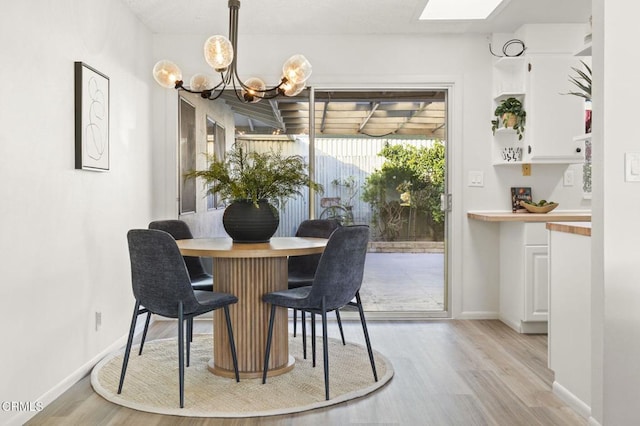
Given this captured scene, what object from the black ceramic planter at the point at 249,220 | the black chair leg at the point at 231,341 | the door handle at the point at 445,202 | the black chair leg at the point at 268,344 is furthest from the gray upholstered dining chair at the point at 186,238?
the door handle at the point at 445,202

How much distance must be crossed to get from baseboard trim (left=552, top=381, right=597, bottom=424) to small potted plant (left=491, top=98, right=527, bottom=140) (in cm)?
231

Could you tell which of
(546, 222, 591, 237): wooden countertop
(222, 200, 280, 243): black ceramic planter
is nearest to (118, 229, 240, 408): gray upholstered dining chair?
(222, 200, 280, 243): black ceramic planter

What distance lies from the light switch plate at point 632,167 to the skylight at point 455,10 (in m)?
2.50

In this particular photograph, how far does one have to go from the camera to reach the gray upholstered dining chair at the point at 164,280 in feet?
8.94

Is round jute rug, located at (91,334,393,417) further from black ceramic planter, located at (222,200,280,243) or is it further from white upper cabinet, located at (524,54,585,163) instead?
white upper cabinet, located at (524,54,585,163)

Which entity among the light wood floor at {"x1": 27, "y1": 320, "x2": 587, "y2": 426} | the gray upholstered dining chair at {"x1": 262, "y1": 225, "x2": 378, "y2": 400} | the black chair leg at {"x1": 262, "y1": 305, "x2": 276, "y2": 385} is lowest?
the light wood floor at {"x1": 27, "y1": 320, "x2": 587, "y2": 426}

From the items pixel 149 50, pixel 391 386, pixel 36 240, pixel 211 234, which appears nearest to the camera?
pixel 36 240

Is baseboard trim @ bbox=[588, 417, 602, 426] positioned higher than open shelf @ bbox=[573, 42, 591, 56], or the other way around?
open shelf @ bbox=[573, 42, 591, 56]

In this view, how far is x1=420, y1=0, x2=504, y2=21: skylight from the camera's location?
4.48 meters

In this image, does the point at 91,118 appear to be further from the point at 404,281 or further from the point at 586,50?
the point at 404,281

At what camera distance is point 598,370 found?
2.38m

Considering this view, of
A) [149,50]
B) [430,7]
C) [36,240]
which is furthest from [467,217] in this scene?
[36,240]

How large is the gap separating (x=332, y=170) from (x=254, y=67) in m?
1.08

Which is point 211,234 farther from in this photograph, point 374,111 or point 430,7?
point 430,7
